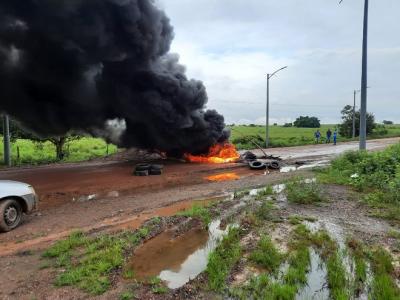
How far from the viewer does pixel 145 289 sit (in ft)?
17.6

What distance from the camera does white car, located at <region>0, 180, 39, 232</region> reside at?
8441 mm

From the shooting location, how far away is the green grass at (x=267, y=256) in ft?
20.0

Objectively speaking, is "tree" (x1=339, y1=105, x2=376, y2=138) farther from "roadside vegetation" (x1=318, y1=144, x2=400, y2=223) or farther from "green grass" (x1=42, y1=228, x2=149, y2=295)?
"green grass" (x1=42, y1=228, x2=149, y2=295)

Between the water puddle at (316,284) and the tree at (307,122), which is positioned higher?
the tree at (307,122)

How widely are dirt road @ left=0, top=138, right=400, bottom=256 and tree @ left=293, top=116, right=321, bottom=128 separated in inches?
3184

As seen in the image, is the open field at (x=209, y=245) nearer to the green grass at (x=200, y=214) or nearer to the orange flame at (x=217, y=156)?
the green grass at (x=200, y=214)

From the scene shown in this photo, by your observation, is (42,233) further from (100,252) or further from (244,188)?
(244,188)

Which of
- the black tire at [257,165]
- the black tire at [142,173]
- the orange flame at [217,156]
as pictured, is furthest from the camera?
the orange flame at [217,156]

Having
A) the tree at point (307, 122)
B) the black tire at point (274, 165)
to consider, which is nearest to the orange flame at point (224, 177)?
the black tire at point (274, 165)

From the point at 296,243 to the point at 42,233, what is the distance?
4.98 m

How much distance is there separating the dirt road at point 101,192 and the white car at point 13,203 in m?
0.21

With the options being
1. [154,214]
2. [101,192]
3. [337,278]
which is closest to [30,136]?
[101,192]

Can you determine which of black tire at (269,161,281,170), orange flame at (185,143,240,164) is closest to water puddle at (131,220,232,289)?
black tire at (269,161,281,170)

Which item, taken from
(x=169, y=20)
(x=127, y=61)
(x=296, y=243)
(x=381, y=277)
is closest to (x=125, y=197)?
(x=296, y=243)
